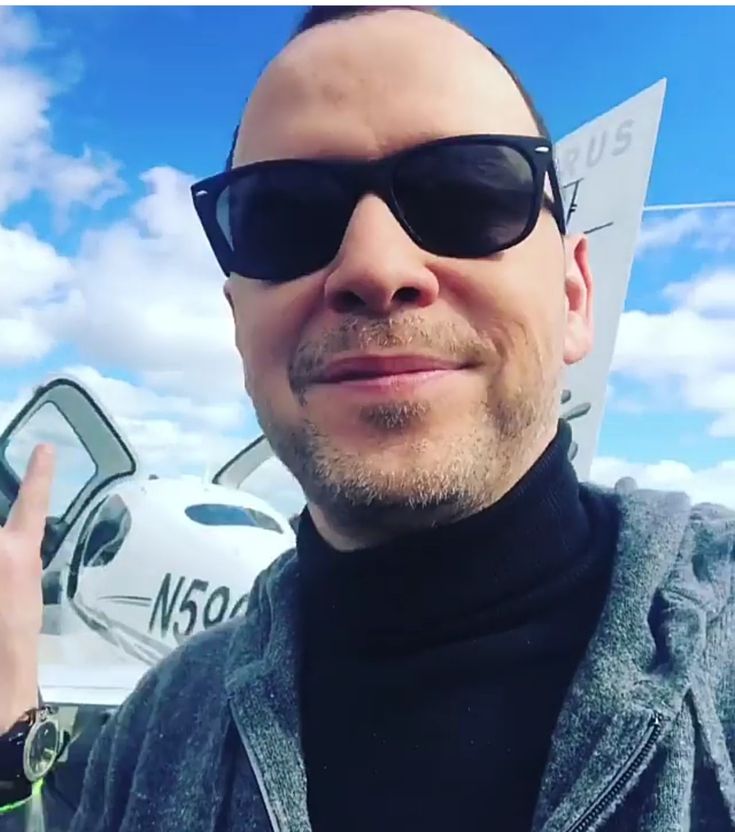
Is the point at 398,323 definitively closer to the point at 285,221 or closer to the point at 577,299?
the point at 285,221

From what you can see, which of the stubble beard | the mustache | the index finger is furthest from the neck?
the index finger

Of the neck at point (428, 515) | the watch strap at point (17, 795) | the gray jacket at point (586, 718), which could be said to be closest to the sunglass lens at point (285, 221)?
→ the neck at point (428, 515)

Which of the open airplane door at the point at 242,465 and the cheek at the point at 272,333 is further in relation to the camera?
the open airplane door at the point at 242,465

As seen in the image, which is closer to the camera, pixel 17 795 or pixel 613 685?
pixel 613 685

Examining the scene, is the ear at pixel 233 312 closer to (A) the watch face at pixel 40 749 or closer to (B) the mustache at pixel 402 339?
(B) the mustache at pixel 402 339

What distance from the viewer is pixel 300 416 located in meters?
0.94

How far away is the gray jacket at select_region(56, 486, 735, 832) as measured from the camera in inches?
30.1

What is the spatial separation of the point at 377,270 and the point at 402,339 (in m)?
0.07

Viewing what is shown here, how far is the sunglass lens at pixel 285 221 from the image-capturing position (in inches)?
37.8

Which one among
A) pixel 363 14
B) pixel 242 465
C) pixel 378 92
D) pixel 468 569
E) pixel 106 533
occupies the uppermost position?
pixel 242 465

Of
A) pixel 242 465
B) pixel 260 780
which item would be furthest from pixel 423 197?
pixel 242 465

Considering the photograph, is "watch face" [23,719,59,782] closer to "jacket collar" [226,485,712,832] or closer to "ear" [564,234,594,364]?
"jacket collar" [226,485,712,832]

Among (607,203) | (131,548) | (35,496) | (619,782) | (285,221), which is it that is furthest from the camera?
(607,203)

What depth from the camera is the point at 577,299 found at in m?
1.12
